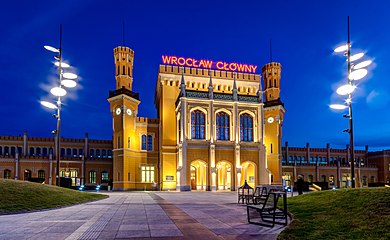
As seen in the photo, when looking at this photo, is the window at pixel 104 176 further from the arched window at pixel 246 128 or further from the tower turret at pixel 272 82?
the tower turret at pixel 272 82

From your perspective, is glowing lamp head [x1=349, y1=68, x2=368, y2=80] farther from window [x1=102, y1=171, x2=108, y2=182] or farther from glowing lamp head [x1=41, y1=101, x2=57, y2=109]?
window [x1=102, y1=171, x2=108, y2=182]

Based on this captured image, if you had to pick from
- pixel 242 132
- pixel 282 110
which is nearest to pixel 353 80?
pixel 242 132

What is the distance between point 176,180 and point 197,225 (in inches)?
1435

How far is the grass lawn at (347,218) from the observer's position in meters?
7.58

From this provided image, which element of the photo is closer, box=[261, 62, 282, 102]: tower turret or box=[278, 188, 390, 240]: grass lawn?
box=[278, 188, 390, 240]: grass lawn

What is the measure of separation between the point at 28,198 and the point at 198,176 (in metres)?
36.2

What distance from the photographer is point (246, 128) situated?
48.5 meters

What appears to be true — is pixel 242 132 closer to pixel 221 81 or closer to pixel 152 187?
pixel 221 81

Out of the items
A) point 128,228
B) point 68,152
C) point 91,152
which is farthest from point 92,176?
point 128,228

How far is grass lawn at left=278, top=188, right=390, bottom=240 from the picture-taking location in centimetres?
758

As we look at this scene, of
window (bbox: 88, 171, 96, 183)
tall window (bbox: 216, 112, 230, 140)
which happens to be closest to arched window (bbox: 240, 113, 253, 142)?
tall window (bbox: 216, 112, 230, 140)

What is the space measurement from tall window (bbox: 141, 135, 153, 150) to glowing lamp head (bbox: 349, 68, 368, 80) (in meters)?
36.7

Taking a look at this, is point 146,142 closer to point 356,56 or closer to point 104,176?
point 104,176

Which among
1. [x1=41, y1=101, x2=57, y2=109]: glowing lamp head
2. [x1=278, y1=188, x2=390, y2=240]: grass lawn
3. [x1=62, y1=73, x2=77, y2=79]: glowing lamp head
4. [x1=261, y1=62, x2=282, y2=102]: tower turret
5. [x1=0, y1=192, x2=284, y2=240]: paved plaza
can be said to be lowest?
[x1=0, y1=192, x2=284, y2=240]: paved plaza
